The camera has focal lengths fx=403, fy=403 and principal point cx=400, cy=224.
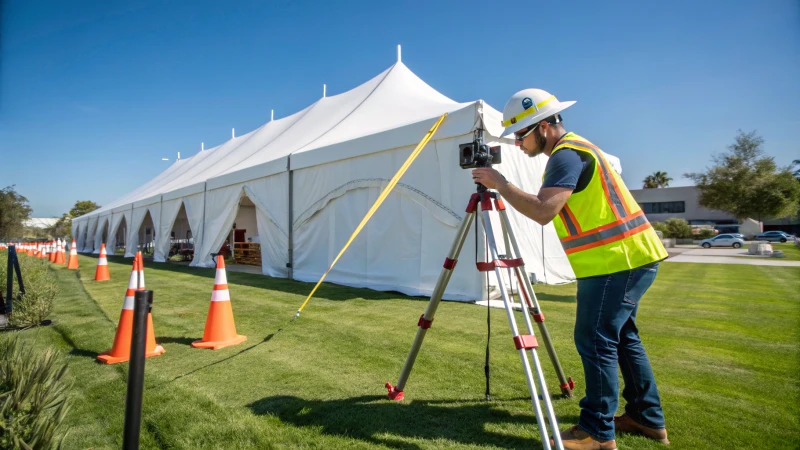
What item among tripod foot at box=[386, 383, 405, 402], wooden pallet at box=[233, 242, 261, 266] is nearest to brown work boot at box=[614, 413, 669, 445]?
tripod foot at box=[386, 383, 405, 402]

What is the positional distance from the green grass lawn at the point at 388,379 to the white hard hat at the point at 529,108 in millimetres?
1648

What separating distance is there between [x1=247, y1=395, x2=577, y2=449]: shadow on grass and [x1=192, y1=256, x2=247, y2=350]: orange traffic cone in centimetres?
161

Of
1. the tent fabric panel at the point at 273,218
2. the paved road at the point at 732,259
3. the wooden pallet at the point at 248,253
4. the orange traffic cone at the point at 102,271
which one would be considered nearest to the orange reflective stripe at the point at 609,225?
the tent fabric panel at the point at 273,218

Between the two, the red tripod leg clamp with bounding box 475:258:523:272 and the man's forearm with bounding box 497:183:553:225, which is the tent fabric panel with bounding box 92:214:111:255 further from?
the man's forearm with bounding box 497:183:553:225

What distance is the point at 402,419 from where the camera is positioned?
2359mm

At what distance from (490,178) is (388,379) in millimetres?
1778

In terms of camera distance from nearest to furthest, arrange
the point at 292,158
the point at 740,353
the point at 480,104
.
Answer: the point at 740,353 → the point at 480,104 → the point at 292,158

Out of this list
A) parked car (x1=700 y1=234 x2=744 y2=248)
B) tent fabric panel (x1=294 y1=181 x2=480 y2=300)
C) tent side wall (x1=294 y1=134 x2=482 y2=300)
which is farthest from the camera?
parked car (x1=700 y1=234 x2=744 y2=248)

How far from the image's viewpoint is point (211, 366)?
337 cm

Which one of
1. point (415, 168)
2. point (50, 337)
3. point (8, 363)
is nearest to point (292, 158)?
point (415, 168)

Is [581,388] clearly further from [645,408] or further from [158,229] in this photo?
[158,229]

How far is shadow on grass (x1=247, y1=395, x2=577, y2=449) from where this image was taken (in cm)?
214

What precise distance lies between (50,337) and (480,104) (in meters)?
5.97

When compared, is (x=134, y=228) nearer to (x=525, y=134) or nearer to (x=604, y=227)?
(x=525, y=134)
